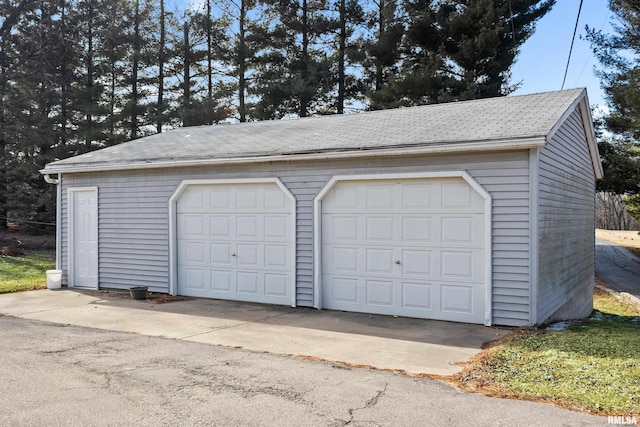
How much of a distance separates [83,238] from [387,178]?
698 centimetres

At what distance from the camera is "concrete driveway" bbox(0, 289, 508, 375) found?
5770 millimetres

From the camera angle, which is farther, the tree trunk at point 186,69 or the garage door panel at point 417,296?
the tree trunk at point 186,69

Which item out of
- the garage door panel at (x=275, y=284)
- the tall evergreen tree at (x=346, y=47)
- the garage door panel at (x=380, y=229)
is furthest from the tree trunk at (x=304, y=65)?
the garage door panel at (x=380, y=229)

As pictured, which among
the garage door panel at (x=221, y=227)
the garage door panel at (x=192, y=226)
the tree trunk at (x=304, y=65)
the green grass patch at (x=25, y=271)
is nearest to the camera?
the garage door panel at (x=221, y=227)

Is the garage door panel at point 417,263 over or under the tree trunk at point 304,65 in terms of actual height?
under

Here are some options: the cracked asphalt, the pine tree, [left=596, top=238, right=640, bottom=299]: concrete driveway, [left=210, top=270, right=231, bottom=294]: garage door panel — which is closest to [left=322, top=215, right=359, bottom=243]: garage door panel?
[left=210, top=270, right=231, bottom=294]: garage door panel

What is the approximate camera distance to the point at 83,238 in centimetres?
1126

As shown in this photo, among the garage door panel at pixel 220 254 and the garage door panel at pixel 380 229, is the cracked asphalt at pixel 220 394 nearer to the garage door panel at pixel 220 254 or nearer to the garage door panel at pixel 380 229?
the garage door panel at pixel 380 229

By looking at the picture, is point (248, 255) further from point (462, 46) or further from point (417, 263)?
point (462, 46)

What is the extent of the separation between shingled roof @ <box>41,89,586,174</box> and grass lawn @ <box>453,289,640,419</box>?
2515mm

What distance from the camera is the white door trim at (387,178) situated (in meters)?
7.21

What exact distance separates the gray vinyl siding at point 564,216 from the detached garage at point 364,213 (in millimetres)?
42

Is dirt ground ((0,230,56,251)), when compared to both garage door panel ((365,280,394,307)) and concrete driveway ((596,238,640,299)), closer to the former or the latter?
garage door panel ((365,280,394,307))

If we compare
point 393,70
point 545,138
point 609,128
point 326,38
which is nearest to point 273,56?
point 326,38
